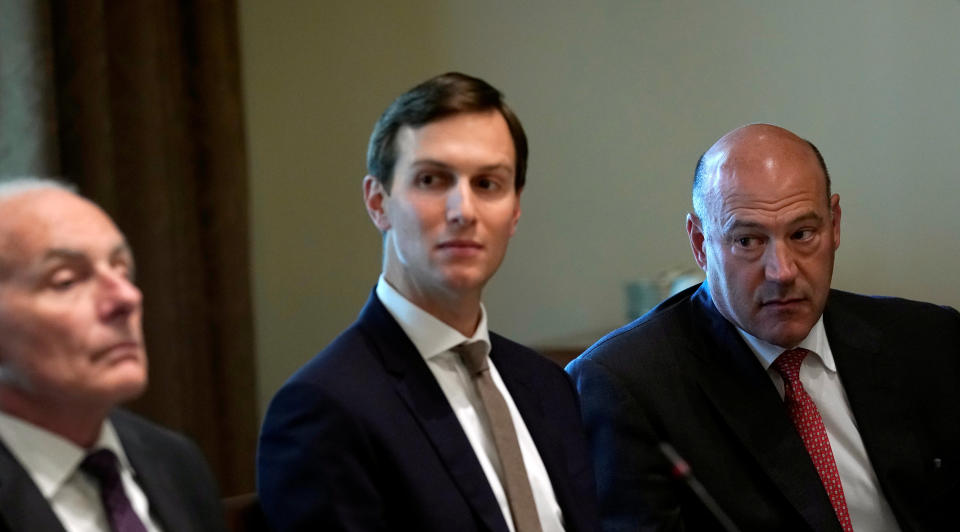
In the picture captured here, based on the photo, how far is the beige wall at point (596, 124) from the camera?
3406 mm

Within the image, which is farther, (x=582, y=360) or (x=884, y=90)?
(x=884, y=90)

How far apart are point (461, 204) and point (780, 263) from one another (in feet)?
2.54

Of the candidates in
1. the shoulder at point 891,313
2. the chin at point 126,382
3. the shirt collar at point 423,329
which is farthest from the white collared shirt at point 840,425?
the chin at point 126,382

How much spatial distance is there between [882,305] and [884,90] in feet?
3.64

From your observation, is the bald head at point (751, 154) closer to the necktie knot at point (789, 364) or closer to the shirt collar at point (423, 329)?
the necktie knot at point (789, 364)

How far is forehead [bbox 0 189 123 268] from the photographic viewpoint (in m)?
1.35

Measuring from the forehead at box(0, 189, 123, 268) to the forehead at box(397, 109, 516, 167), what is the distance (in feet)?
1.78

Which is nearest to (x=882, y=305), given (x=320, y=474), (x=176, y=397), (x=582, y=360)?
(x=582, y=360)

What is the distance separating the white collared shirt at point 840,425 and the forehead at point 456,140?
0.79 metres

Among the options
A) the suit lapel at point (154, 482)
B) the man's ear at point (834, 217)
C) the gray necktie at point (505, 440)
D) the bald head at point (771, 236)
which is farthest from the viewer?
the man's ear at point (834, 217)

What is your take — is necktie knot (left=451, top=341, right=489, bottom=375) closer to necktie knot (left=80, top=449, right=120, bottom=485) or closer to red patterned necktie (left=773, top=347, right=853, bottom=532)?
necktie knot (left=80, top=449, right=120, bottom=485)

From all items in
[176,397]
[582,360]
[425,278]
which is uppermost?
[425,278]

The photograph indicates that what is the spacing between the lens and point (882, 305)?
255 centimetres

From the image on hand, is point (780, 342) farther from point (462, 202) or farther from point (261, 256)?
point (261, 256)
